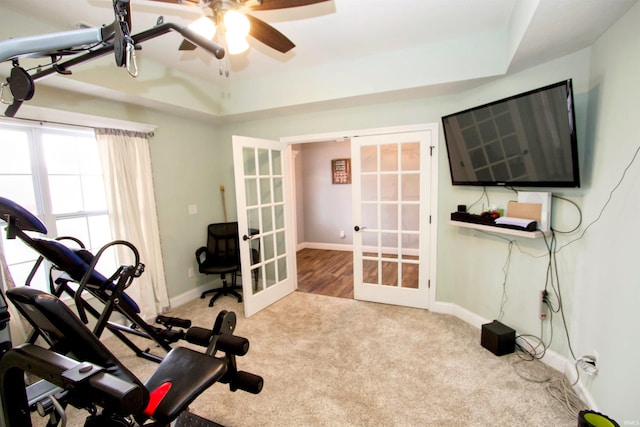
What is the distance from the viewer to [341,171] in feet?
18.1

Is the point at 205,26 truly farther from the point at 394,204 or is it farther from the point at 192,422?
the point at 394,204

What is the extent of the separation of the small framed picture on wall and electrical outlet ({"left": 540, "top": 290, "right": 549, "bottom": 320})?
3.74 m

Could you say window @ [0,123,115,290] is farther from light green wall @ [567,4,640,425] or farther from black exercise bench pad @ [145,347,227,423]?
light green wall @ [567,4,640,425]

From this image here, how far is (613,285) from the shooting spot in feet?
5.16

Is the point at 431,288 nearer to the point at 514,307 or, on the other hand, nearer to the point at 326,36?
the point at 514,307

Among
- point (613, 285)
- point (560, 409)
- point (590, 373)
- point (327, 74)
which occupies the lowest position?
point (560, 409)

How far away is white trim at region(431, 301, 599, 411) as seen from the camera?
1769 millimetres

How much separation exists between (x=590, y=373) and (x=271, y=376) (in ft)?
6.74

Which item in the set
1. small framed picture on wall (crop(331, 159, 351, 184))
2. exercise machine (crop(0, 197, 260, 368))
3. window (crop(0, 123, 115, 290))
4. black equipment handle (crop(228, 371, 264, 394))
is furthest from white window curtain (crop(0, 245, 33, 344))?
small framed picture on wall (crop(331, 159, 351, 184))

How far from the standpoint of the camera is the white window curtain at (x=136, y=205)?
270cm

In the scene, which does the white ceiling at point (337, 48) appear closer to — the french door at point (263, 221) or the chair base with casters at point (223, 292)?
the french door at point (263, 221)

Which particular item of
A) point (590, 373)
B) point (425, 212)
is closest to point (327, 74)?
point (425, 212)

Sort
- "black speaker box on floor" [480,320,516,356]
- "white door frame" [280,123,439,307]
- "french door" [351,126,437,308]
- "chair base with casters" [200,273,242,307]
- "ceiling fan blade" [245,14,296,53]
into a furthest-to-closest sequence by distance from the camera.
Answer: "chair base with casters" [200,273,242,307]
"french door" [351,126,437,308]
"white door frame" [280,123,439,307]
"black speaker box on floor" [480,320,516,356]
"ceiling fan blade" [245,14,296,53]

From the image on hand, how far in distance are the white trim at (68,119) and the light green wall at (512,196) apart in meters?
0.10
